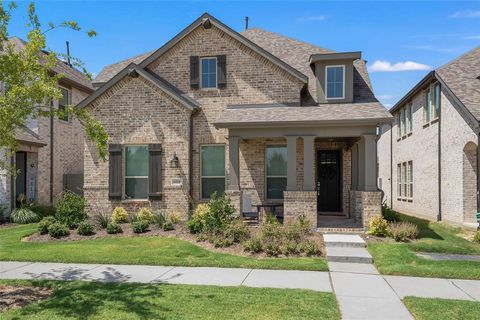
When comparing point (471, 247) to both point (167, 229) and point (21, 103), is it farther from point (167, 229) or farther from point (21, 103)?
point (21, 103)

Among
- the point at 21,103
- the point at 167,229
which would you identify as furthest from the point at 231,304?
the point at 167,229

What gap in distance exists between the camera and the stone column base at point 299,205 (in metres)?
12.5

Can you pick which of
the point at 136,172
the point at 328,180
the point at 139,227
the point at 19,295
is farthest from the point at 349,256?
the point at 136,172

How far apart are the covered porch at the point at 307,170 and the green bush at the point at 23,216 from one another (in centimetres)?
826

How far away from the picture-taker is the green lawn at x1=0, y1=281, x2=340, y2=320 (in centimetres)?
563

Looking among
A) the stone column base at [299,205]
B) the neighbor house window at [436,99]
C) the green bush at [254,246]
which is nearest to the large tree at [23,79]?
the green bush at [254,246]

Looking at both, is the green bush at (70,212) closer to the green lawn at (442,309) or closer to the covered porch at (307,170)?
the covered porch at (307,170)

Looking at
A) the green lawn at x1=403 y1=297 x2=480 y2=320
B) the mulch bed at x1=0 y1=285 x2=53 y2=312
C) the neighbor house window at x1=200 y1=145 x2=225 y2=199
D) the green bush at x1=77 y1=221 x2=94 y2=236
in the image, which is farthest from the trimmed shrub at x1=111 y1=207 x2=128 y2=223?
the green lawn at x1=403 y1=297 x2=480 y2=320

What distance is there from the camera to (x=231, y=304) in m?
6.07

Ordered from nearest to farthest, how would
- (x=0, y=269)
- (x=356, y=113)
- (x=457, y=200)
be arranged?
(x=0, y=269)
(x=356, y=113)
(x=457, y=200)

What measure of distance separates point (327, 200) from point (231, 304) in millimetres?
11086

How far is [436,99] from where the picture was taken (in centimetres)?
1741

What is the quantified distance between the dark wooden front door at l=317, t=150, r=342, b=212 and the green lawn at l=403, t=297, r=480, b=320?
395 inches

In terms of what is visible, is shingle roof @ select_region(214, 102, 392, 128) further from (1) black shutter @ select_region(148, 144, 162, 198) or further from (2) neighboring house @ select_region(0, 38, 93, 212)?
(2) neighboring house @ select_region(0, 38, 93, 212)
